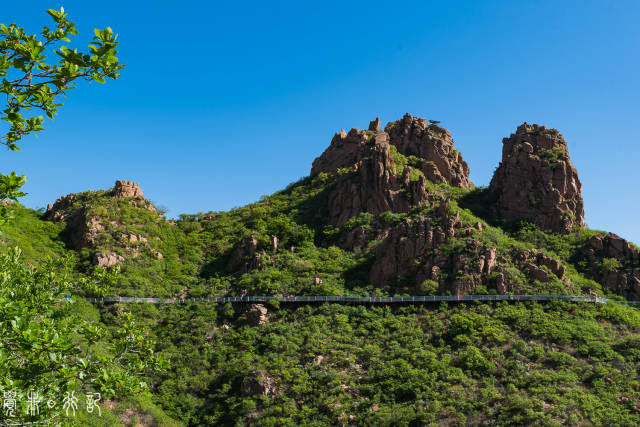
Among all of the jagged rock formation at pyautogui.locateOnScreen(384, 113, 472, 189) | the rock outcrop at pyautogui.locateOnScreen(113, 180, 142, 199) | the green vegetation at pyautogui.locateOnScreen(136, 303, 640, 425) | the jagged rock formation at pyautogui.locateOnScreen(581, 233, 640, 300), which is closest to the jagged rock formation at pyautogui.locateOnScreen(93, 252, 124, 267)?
the green vegetation at pyautogui.locateOnScreen(136, 303, 640, 425)

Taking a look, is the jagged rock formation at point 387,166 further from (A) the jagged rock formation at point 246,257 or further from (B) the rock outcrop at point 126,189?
Result: (B) the rock outcrop at point 126,189

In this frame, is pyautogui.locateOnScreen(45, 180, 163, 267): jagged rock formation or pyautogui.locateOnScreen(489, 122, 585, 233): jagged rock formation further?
pyautogui.locateOnScreen(45, 180, 163, 267): jagged rock formation

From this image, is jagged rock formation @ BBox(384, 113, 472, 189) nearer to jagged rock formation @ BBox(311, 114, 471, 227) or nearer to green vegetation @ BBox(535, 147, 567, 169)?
jagged rock formation @ BBox(311, 114, 471, 227)

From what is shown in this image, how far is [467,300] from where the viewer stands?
44.3 metres

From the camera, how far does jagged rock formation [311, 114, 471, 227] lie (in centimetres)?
6025

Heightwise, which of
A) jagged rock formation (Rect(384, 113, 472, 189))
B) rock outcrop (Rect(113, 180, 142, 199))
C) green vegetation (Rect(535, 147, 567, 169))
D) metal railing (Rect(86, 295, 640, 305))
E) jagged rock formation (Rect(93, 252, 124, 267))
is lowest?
metal railing (Rect(86, 295, 640, 305))

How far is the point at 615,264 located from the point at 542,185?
12.6 m

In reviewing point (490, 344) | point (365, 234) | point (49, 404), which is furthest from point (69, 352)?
point (365, 234)

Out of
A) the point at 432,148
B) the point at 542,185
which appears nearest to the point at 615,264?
the point at 542,185

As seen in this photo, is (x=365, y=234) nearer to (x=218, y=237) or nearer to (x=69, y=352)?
(x=218, y=237)

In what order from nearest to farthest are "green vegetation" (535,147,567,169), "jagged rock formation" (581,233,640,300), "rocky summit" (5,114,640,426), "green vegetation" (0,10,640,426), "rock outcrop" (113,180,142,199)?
"green vegetation" (0,10,640,426) < "rocky summit" (5,114,640,426) < "jagged rock formation" (581,233,640,300) < "green vegetation" (535,147,567,169) < "rock outcrop" (113,180,142,199)

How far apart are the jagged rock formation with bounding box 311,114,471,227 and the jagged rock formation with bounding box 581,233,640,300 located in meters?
19.0

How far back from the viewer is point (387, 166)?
2413 inches

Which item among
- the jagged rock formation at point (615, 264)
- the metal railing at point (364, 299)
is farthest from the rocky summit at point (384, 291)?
the metal railing at point (364, 299)
